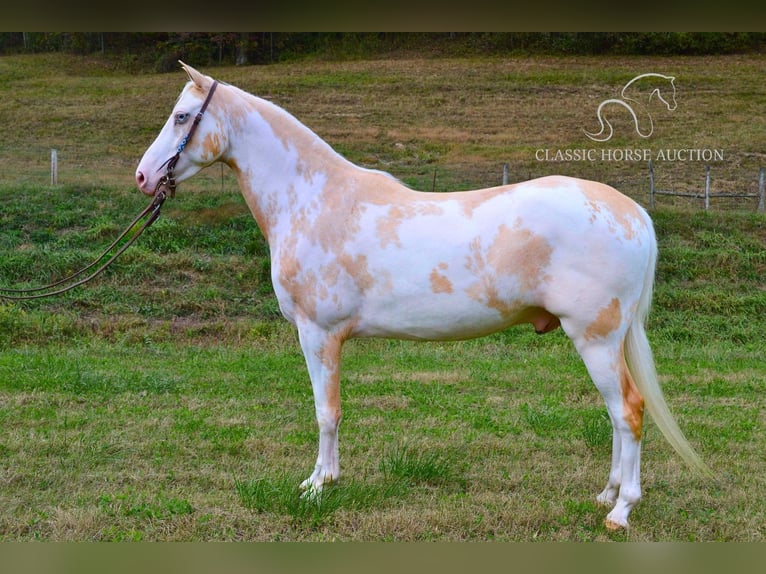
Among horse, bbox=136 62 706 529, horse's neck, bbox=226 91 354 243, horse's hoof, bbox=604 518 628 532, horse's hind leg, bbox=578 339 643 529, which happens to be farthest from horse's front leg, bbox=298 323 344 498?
horse's hoof, bbox=604 518 628 532

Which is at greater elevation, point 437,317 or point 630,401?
point 437,317

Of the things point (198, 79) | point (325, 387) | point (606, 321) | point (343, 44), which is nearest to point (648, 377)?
point (606, 321)

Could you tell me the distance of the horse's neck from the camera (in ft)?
15.4

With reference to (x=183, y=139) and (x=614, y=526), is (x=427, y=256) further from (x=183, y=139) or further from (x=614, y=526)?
(x=614, y=526)

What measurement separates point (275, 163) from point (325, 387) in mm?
1382

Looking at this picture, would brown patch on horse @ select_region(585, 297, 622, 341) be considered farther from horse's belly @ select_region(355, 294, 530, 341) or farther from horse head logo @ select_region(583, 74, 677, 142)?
horse head logo @ select_region(583, 74, 677, 142)

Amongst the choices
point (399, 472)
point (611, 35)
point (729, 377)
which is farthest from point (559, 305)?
point (611, 35)

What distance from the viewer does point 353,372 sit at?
8.23 m

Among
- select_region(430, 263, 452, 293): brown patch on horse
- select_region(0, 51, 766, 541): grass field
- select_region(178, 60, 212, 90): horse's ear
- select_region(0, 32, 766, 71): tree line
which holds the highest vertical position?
select_region(0, 32, 766, 71): tree line

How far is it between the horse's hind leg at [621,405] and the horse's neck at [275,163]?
1.84 m

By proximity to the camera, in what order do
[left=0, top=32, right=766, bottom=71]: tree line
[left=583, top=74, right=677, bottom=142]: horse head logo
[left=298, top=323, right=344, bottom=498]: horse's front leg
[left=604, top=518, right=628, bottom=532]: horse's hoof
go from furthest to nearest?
[left=0, top=32, right=766, bottom=71]: tree line < [left=583, top=74, right=677, bottom=142]: horse head logo < [left=298, top=323, right=344, bottom=498]: horse's front leg < [left=604, top=518, right=628, bottom=532]: horse's hoof

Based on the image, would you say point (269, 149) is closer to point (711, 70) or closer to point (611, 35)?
point (611, 35)

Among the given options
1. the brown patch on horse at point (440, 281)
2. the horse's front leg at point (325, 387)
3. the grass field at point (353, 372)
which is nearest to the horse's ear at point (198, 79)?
the horse's front leg at point (325, 387)

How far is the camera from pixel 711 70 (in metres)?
19.8
